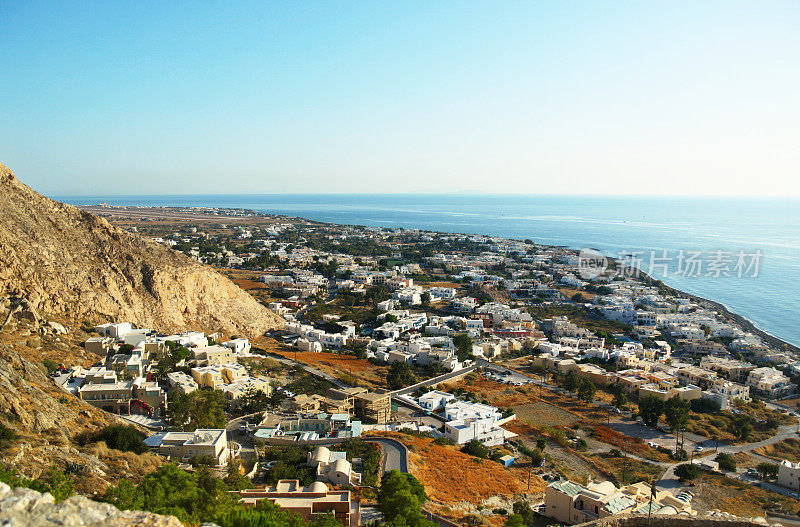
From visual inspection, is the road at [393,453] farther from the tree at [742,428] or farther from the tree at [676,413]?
the tree at [742,428]

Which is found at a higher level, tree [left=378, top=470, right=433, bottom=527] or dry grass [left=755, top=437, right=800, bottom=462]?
tree [left=378, top=470, right=433, bottom=527]

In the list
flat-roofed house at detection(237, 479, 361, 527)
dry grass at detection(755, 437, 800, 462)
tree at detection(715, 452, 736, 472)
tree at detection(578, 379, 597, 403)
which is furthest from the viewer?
tree at detection(578, 379, 597, 403)

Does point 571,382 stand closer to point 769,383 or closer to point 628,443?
point 628,443

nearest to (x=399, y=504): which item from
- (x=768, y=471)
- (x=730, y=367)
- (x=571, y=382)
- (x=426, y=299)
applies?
(x=768, y=471)

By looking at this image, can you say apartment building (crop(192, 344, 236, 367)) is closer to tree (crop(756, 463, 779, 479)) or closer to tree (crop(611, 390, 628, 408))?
tree (crop(611, 390, 628, 408))

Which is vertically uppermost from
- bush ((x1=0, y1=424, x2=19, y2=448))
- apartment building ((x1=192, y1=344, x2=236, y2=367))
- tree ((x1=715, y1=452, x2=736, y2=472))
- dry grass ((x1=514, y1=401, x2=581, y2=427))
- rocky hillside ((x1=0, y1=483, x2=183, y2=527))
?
rocky hillside ((x1=0, y1=483, x2=183, y2=527))

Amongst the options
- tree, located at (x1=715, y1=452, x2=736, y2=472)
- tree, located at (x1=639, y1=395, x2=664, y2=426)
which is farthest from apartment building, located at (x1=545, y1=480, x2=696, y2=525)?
tree, located at (x1=639, y1=395, x2=664, y2=426)

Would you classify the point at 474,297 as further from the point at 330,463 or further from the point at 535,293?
the point at 330,463

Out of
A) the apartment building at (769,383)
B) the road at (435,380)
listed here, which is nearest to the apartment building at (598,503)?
the road at (435,380)
